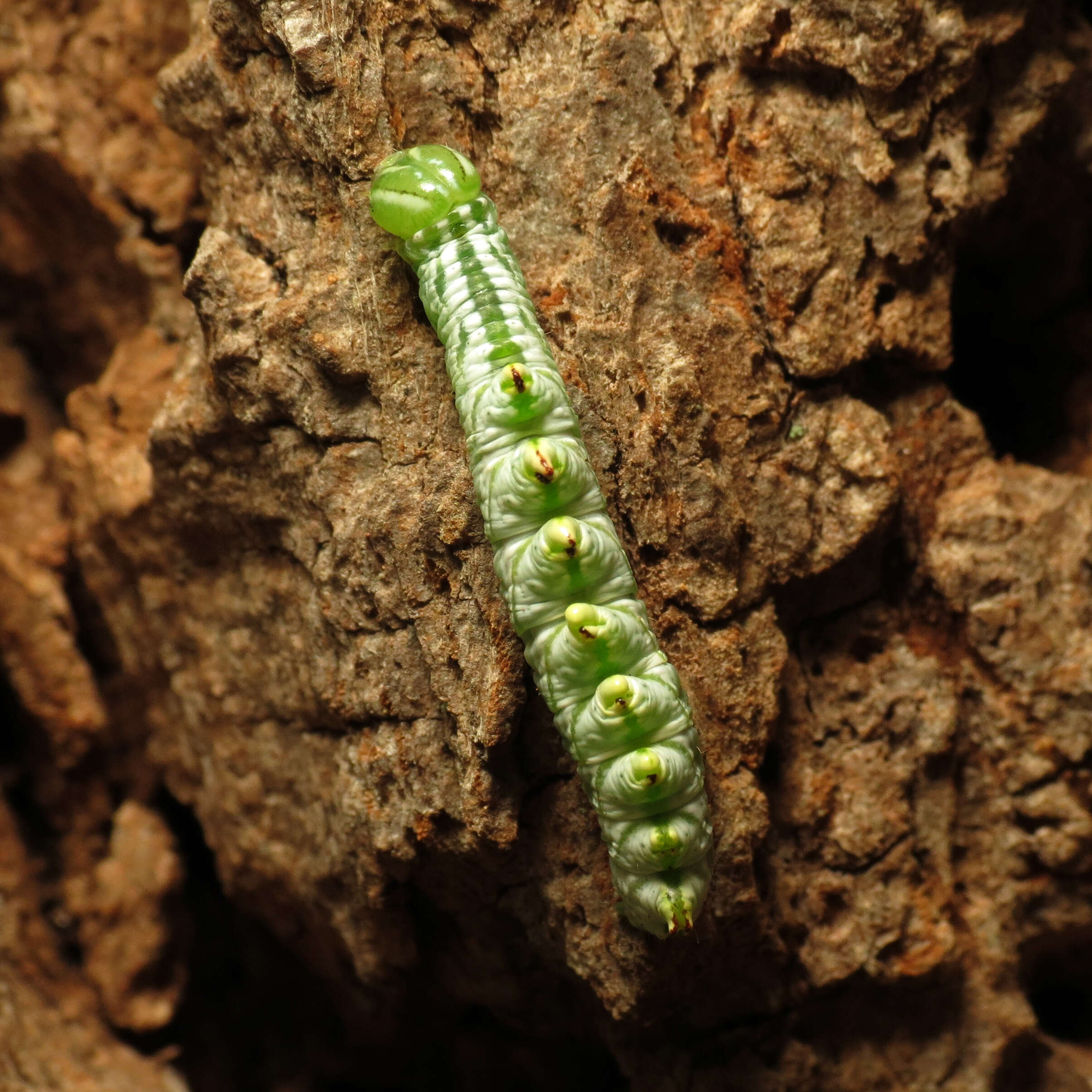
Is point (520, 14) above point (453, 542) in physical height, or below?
above

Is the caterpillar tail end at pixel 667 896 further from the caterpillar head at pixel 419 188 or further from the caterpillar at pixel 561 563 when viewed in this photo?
the caterpillar head at pixel 419 188

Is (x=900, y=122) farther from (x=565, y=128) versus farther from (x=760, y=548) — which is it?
(x=760, y=548)

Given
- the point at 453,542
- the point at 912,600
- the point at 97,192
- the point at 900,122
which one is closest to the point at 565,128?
the point at 900,122

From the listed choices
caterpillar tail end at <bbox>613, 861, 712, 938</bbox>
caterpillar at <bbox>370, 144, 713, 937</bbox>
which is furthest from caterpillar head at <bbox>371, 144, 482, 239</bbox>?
caterpillar tail end at <bbox>613, 861, 712, 938</bbox>

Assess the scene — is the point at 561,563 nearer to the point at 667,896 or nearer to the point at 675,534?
the point at 675,534

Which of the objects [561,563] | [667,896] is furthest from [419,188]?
[667,896]

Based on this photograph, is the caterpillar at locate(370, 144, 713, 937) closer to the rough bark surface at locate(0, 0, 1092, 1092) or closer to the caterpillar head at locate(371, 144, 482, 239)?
the caterpillar head at locate(371, 144, 482, 239)
